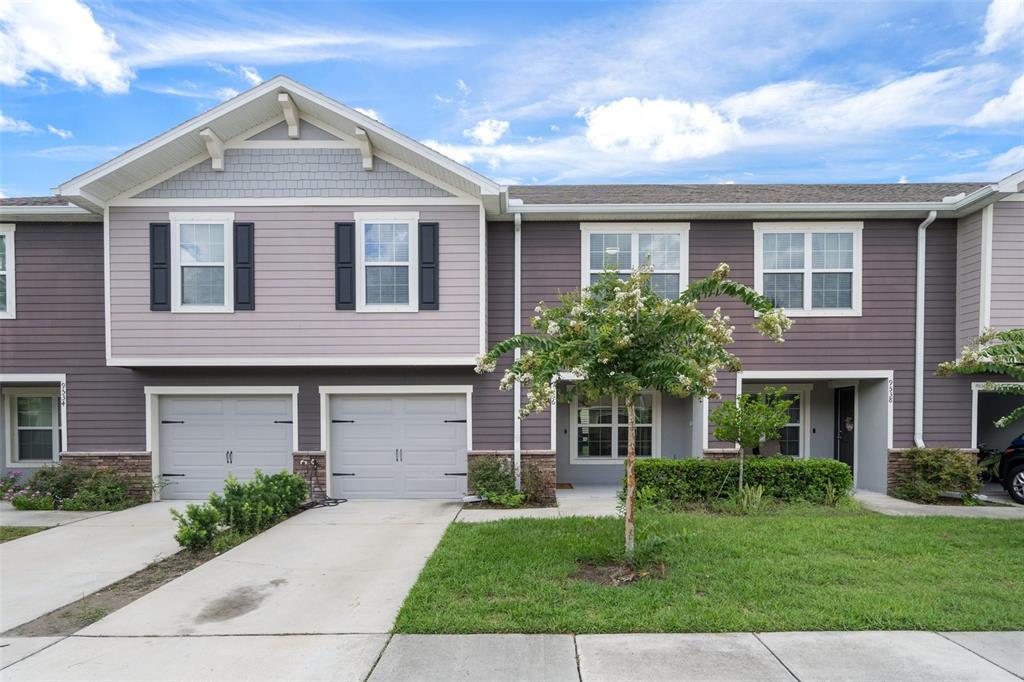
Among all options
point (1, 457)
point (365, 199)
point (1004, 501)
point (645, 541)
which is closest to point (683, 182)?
point (365, 199)

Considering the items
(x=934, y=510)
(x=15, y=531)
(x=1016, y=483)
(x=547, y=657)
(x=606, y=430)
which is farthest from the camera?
(x=606, y=430)

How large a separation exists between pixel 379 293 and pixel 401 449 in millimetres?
2873

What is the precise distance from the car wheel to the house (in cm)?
81

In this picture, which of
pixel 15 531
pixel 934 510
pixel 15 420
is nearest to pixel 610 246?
pixel 934 510

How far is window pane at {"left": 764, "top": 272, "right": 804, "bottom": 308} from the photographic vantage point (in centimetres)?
965

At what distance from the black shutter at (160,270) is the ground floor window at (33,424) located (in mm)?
3829

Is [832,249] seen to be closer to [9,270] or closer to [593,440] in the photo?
[593,440]

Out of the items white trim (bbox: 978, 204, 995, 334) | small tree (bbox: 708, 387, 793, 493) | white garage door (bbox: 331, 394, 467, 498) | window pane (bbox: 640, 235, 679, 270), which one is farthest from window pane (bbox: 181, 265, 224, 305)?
white trim (bbox: 978, 204, 995, 334)

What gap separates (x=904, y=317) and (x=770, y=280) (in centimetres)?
252

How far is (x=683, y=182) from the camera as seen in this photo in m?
12.4

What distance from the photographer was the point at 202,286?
900cm

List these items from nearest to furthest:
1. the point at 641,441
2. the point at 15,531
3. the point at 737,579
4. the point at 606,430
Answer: the point at 737,579
the point at 15,531
the point at 641,441
the point at 606,430

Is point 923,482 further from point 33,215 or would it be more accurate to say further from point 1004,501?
point 33,215

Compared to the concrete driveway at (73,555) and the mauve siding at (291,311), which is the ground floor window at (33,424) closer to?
the concrete driveway at (73,555)
